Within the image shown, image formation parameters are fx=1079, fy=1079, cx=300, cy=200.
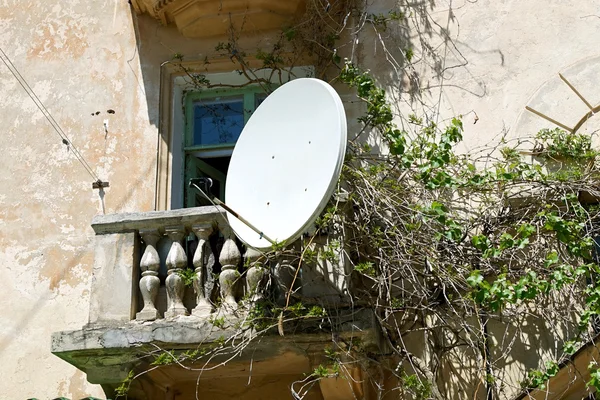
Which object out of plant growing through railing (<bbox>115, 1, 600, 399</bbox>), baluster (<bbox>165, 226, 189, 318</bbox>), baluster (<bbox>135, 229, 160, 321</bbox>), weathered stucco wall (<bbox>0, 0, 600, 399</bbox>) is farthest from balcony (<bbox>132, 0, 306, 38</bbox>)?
baluster (<bbox>165, 226, 189, 318</bbox>)

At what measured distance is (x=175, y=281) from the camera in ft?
25.6

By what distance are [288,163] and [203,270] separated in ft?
3.54

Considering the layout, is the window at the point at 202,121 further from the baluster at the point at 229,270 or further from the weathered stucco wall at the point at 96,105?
the baluster at the point at 229,270

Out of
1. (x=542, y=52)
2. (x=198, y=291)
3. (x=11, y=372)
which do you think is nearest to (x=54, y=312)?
(x=11, y=372)

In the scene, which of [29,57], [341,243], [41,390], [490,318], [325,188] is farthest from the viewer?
[29,57]

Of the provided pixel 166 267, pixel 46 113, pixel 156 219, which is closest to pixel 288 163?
pixel 156 219

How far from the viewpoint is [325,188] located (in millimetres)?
6859

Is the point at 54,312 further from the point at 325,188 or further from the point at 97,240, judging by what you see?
the point at 325,188

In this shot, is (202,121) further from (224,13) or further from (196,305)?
(196,305)

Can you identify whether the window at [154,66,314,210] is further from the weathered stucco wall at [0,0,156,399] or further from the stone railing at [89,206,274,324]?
the stone railing at [89,206,274,324]

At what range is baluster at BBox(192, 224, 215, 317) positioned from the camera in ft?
25.5

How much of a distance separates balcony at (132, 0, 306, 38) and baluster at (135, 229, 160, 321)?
99.0 inches

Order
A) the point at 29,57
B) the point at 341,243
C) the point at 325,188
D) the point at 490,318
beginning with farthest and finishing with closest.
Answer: the point at 29,57, the point at 490,318, the point at 341,243, the point at 325,188

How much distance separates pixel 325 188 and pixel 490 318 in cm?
204
